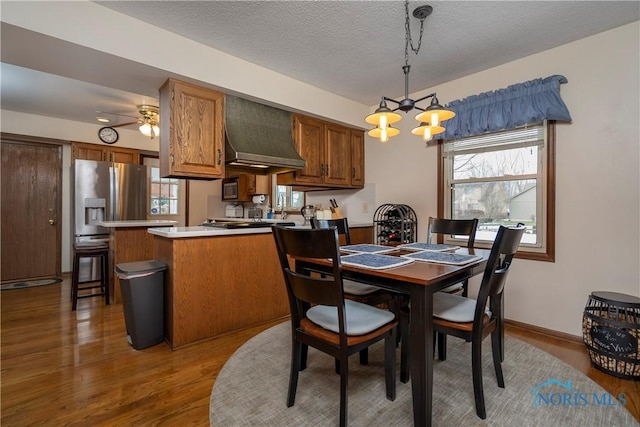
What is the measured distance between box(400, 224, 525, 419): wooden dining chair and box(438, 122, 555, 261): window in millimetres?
1337

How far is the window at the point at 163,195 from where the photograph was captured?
17.7 feet

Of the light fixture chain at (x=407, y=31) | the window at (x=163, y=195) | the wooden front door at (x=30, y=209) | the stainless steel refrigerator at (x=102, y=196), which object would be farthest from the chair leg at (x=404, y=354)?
the wooden front door at (x=30, y=209)

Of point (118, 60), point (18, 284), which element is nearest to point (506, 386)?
point (118, 60)

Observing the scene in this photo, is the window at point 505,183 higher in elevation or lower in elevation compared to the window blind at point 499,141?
lower

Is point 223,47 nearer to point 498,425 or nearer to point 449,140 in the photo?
point 449,140

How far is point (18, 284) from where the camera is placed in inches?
158

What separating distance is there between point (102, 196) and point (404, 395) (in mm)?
4772

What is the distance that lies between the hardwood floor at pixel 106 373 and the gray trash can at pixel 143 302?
10 centimetres

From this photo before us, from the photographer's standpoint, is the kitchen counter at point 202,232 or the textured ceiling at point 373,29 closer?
the textured ceiling at point 373,29

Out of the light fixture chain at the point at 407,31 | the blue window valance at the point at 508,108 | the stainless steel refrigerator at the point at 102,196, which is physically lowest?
the stainless steel refrigerator at the point at 102,196

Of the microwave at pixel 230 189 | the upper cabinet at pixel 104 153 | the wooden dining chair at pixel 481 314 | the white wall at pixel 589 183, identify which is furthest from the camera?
the microwave at pixel 230 189

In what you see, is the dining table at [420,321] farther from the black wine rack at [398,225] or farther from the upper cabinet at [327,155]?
the upper cabinet at [327,155]

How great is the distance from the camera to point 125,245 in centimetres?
329

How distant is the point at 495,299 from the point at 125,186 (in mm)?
5003
